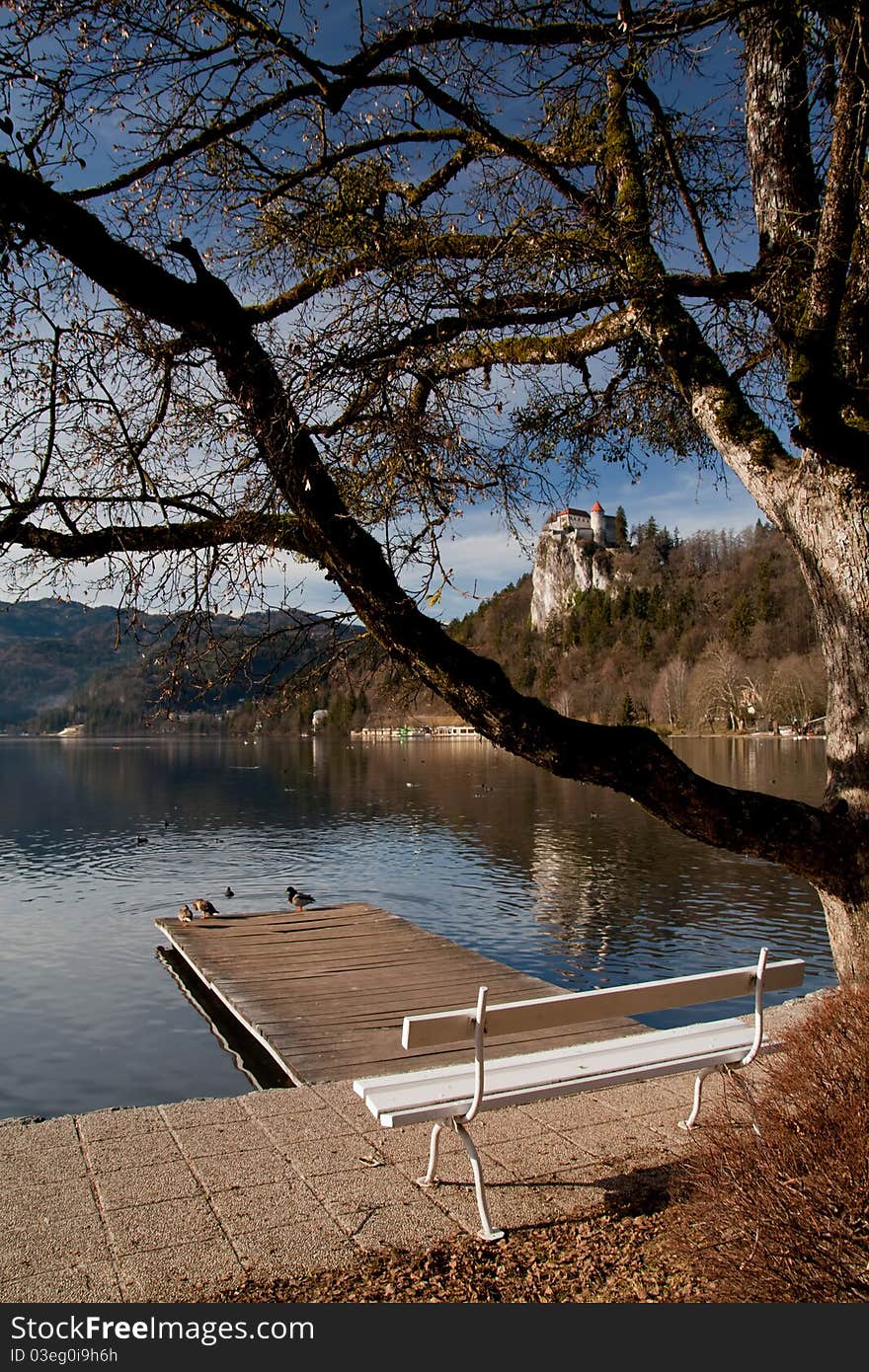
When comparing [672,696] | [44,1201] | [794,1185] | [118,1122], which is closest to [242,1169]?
[44,1201]

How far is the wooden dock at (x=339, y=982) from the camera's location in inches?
370

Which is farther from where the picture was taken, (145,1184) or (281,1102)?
(281,1102)

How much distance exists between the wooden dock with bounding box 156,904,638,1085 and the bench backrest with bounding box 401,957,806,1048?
11.9 ft

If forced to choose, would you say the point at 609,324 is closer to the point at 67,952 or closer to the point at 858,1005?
the point at 858,1005

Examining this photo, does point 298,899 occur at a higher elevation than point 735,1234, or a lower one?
lower

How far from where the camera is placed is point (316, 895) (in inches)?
924

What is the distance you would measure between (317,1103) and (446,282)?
16.6ft

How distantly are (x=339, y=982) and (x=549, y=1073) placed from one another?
26.4 ft

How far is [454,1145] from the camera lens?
5.71 meters

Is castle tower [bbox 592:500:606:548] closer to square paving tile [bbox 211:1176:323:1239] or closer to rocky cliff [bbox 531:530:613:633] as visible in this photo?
rocky cliff [bbox 531:530:613:633]

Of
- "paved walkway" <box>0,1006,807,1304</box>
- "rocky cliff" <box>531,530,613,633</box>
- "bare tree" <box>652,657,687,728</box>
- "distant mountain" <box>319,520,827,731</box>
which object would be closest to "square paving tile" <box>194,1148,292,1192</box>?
"paved walkway" <box>0,1006,807,1304</box>

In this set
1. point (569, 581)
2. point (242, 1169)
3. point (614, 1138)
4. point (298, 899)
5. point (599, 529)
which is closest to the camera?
point (242, 1169)

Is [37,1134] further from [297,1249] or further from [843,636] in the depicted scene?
[843,636]

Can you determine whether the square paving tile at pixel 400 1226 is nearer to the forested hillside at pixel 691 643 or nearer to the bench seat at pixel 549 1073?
the bench seat at pixel 549 1073
